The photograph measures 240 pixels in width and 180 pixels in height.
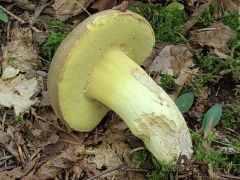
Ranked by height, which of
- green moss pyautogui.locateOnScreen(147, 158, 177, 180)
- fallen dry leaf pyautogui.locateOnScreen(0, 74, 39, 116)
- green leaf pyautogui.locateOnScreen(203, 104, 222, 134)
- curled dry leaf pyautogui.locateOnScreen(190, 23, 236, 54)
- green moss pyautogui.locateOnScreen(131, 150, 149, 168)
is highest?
curled dry leaf pyautogui.locateOnScreen(190, 23, 236, 54)

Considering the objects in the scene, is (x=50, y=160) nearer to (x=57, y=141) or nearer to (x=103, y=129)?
(x=57, y=141)

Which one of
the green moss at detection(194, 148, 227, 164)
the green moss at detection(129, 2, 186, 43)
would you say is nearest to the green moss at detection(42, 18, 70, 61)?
the green moss at detection(129, 2, 186, 43)

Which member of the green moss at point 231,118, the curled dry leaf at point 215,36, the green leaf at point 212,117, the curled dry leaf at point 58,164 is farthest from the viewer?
the curled dry leaf at point 215,36

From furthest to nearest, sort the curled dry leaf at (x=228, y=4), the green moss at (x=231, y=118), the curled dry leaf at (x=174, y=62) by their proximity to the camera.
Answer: the curled dry leaf at (x=228, y=4), the curled dry leaf at (x=174, y=62), the green moss at (x=231, y=118)

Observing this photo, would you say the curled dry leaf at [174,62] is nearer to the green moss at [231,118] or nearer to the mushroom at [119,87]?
the green moss at [231,118]

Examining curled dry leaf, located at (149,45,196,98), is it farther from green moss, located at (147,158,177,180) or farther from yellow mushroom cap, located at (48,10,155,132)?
green moss, located at (147,158,177,180)

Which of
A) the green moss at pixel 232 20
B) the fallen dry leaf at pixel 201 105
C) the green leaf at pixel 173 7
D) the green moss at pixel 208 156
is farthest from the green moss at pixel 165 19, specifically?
the green moss at pixel 208 156

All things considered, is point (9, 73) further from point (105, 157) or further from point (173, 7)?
point (173, 7)
